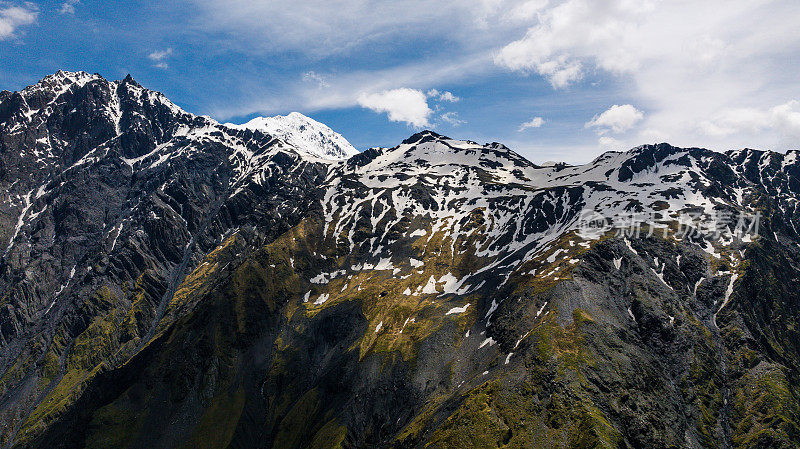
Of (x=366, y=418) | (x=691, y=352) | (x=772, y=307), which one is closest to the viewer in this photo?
(x=691, y=352)

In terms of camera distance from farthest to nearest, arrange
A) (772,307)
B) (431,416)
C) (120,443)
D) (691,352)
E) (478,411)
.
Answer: (120,443)
(772,307)
(691,352)
(431,416)
(478,411)

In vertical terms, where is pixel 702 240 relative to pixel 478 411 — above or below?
above

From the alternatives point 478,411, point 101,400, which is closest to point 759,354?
point 478,411

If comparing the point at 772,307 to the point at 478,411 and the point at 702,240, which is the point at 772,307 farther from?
the point at 478,411

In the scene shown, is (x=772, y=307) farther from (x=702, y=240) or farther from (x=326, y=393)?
(x=326, y=393)

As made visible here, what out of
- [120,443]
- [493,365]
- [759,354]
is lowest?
[120,443]

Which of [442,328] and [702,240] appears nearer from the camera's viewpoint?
[442,328]

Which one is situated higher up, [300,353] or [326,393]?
[300,353]

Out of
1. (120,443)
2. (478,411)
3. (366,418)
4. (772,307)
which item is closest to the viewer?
(478,411)

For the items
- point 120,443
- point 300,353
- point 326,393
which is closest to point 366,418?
point 326,393
